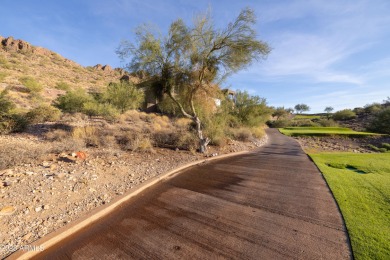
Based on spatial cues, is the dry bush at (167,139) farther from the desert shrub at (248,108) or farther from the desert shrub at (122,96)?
the desert shrub at (248,108)

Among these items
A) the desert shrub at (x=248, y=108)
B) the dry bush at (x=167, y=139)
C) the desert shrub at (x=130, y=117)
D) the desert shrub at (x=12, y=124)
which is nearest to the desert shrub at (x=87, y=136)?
the dry bush at (x=167, y=139)

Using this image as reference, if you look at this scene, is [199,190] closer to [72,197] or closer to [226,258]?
[226,258]

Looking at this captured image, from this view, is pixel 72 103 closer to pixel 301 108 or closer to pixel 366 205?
pixel 366 205

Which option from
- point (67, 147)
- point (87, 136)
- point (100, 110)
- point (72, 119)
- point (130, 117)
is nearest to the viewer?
point (67, 147)

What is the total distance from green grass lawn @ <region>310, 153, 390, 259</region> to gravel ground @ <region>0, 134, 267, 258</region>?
5.65m

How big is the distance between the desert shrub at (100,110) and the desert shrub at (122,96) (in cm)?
247

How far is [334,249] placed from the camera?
3.08 m

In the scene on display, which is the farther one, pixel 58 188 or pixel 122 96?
pixel 122 96

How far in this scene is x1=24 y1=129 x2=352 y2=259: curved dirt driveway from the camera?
10.0 feet

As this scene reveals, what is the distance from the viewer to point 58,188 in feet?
16.2

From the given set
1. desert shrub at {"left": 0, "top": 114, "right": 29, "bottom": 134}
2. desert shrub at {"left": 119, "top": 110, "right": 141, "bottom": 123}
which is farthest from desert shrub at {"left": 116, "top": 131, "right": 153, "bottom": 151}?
desert shrub at {"left": 119, "top": 110, "right": 141, "bottom": 123}

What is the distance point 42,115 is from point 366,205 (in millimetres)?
19215

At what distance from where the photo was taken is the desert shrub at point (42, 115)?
1339cm

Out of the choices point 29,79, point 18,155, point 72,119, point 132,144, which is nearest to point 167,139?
point 132,144
